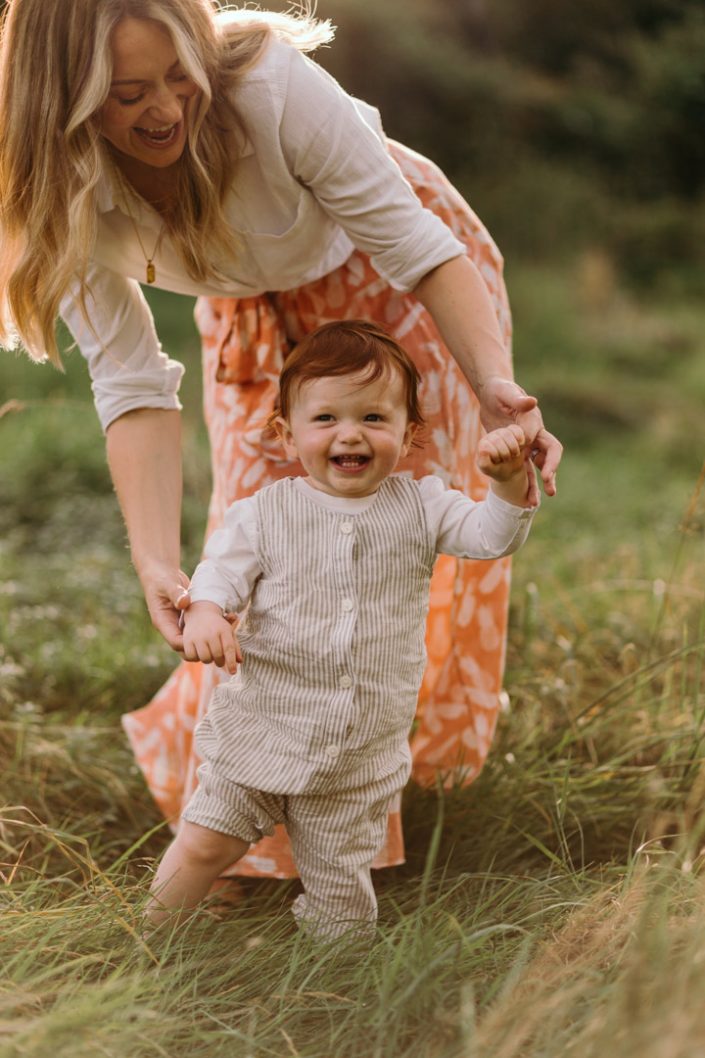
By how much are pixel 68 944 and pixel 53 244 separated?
3.51 feet

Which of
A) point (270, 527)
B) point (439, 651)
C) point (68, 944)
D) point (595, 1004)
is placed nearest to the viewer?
point (595, 1004)

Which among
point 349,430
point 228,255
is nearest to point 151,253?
point 228,255

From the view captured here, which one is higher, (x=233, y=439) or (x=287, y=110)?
(x=287, y=110)

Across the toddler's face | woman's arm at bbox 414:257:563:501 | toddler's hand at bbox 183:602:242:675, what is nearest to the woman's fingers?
woman's arm at bbox 414:257:563:501

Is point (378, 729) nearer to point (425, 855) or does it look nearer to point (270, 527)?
point (270, 527)

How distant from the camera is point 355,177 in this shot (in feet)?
6.78

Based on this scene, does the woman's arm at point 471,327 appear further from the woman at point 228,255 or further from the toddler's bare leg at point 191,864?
the toddler's bare leg at point 191,864

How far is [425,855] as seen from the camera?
2.48 m

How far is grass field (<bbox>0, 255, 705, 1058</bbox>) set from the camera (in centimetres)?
147

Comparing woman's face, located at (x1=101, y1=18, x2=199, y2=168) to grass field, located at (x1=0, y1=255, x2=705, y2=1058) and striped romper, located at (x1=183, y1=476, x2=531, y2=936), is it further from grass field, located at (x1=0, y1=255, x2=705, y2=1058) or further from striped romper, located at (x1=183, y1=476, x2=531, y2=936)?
grass field, located at (x1=0, y1=255, x2=705, y2=1058)

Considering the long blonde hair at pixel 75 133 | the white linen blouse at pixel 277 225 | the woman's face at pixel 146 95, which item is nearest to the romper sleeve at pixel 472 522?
the white linen blouse at pixel 277 225

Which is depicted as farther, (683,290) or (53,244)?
(683,290)

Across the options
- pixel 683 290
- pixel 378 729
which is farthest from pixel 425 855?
pixel 683 290

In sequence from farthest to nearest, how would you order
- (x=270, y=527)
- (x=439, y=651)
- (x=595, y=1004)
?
(x=439, y=651)
(x=270, y=527)
(x=595, y=1004)
